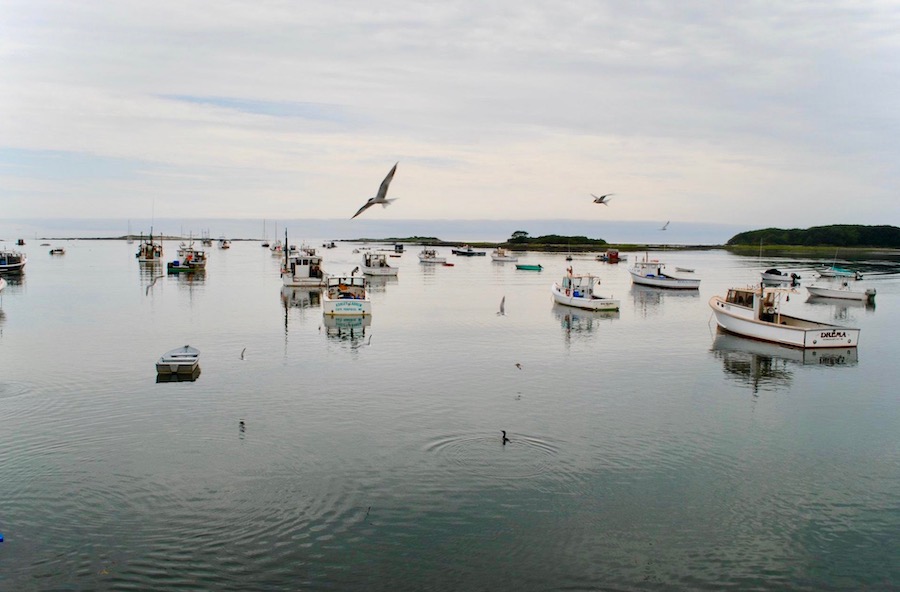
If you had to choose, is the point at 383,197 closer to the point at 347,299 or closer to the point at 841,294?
the point at 347,299

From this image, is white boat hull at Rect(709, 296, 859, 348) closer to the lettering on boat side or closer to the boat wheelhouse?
the lettering on boat side

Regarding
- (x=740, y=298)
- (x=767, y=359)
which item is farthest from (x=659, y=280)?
(x=767, y=359)

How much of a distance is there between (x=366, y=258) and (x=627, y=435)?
227ft

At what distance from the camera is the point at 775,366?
3416 centimetres

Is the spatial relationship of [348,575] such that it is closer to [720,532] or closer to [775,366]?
[720,532]

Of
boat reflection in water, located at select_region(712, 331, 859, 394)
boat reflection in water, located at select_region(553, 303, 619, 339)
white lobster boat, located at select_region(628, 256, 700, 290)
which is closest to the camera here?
boat reflection in water, located at select_region(712, 331, 859, 394)

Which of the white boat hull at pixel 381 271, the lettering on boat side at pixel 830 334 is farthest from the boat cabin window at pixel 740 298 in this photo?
the white boat hull at pixel 381 271

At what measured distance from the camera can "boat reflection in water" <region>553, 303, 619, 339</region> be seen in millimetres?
45041

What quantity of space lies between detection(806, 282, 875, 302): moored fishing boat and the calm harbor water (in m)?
31.7

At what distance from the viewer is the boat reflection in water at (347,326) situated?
1565 inches

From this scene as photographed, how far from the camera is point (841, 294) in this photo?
67.1 metres

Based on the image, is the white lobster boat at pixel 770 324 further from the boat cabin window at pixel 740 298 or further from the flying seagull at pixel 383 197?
the flying seagull at pixel 383 197

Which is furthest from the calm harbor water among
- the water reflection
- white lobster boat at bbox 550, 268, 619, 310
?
the water reflection

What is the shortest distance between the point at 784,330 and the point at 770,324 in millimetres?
993
